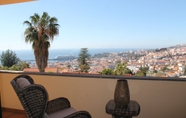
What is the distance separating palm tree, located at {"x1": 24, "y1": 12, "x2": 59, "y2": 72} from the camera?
9.29 metres

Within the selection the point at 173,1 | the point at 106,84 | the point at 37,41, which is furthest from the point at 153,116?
the point at 37,41

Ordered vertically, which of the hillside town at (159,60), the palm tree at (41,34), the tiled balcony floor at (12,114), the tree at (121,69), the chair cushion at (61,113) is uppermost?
the palm tree at (41,34)

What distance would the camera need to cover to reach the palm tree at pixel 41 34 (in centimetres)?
Answer: 929

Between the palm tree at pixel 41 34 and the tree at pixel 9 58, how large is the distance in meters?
1.52

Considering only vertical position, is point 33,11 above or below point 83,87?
above

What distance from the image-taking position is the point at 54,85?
2863 millimetres

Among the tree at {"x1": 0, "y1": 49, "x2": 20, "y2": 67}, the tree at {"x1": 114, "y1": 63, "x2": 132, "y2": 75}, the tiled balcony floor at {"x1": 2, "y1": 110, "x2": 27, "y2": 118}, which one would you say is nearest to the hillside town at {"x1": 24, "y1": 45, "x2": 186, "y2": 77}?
the tree at {"x1": 114, "y1": 63, "x2": 132, "y2": 75}

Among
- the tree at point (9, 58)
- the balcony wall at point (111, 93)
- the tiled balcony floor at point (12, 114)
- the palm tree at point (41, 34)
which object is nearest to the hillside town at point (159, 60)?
the balcony wall at point (111, 93)

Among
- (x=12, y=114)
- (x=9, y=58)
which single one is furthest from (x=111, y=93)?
(x=9, y=58)

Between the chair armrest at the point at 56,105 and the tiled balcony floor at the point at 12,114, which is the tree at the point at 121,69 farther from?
the tiled balcony floor at the point at 12,114

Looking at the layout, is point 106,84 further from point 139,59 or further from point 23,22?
point 23,22

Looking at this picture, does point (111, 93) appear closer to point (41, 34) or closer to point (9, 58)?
point (9, 58)

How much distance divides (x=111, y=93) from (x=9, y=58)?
6682mm

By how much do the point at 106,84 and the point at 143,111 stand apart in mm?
693
